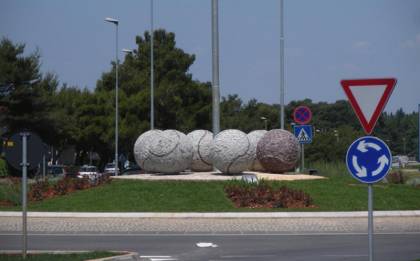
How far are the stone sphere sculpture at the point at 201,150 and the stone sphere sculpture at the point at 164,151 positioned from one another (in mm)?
2459

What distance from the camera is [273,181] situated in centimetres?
2948

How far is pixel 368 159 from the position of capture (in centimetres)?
905

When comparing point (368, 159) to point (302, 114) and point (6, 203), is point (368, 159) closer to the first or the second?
point (6, 203)

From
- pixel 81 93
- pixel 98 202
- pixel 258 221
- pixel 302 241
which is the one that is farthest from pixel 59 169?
pixel 302 241

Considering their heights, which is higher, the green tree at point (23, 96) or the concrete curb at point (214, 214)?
the green tree at point (23, 96)

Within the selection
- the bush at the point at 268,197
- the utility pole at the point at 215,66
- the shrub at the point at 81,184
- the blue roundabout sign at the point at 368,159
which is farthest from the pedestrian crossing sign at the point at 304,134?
the blue roundabout sign at the point at 368,159

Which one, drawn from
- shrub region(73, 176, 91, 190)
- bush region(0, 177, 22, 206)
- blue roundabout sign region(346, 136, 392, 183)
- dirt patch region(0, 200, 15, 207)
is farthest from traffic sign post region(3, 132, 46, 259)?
shrub region(73, 176, 91, 190)

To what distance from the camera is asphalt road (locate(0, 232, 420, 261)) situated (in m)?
15.8

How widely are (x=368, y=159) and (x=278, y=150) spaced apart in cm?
2297

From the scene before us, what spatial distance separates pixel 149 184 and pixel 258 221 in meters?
7.32

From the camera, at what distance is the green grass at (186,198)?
25031mm

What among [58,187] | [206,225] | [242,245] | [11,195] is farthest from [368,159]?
[58,187]

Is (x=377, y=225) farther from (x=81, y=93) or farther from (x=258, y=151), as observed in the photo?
(x=81, y=93)

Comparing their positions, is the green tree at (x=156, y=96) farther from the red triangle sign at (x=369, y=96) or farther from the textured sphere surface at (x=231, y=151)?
the red triangle sign at (x=369, y=96)
